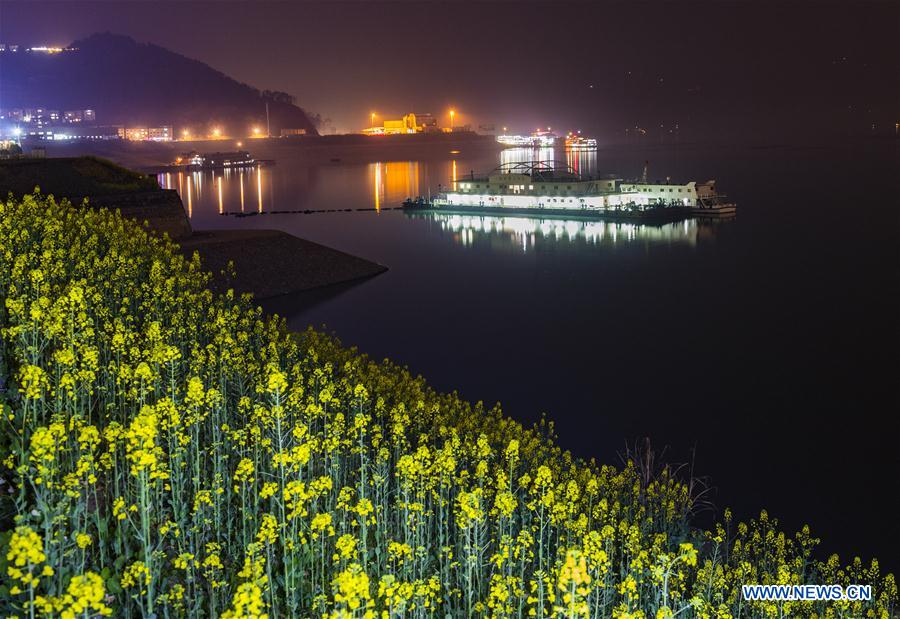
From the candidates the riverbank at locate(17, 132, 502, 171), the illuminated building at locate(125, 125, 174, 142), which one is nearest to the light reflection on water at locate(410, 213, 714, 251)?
the riverbank at locate(17, 132, 502, 171)

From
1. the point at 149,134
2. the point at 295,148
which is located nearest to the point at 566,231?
the point at 295,148

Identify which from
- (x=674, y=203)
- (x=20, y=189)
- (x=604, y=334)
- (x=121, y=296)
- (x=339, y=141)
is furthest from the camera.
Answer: (x=339, y=141)

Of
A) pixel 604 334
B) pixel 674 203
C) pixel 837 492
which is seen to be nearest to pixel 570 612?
pixel 837 492

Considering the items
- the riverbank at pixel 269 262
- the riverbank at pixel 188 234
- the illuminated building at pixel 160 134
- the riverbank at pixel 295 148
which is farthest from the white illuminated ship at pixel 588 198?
the illuminated building at pixel 160 134

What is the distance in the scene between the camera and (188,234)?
3472 centimetres

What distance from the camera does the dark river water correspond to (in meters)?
17.0

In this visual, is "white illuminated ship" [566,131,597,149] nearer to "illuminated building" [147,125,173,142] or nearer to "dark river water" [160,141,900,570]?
"illuminated building" [147,125,173,142]

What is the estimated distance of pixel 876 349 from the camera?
2552cm

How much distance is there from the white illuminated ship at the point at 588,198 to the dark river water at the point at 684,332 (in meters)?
2.46

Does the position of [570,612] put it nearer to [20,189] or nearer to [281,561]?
[281,561]

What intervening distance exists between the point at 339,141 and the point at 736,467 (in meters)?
174

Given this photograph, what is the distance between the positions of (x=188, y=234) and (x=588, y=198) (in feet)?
103

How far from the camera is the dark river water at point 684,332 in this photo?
17.0 metres

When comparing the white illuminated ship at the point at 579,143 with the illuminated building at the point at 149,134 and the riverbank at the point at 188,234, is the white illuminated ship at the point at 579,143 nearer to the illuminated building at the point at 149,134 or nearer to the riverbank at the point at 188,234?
the illuminated building at the point at 149,134
